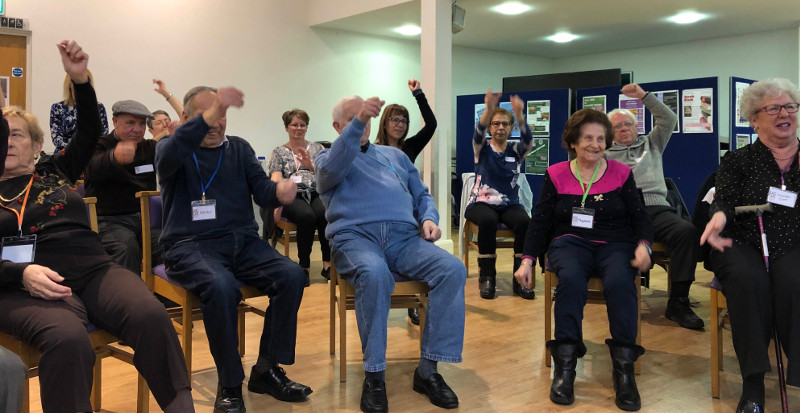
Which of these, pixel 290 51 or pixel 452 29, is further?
pixel 290 51

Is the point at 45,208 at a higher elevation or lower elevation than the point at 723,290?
higher

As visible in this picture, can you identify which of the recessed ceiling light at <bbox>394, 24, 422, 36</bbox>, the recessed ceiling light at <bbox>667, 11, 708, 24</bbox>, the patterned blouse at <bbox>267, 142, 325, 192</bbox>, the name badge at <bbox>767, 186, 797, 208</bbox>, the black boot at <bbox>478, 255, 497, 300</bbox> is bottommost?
the black boot at <bbox>478, 255, 497, 300</bbox>

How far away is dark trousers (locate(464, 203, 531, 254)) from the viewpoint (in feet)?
14.3

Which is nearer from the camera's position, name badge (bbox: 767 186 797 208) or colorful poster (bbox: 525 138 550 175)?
name badge (bbox: 767 186 797 208)

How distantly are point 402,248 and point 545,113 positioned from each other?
4201mm

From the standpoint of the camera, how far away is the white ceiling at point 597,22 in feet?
22.9

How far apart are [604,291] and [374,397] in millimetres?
999

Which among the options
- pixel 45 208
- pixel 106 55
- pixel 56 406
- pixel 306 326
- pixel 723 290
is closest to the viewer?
pixel 56 406

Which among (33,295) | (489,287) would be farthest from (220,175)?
(489,287)

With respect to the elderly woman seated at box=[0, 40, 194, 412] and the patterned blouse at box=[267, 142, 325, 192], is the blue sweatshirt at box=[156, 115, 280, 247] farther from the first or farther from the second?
the patterned blouse at box=[267, 142, 325, 192]

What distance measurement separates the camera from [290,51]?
7359 mm

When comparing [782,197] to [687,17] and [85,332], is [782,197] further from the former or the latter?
[687,17]

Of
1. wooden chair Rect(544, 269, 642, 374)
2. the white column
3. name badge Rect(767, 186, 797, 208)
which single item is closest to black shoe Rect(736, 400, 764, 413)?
wooden chair Rect(544, 269, 642, 374)

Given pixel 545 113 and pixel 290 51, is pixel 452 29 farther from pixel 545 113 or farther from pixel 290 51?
pixel 290 51
